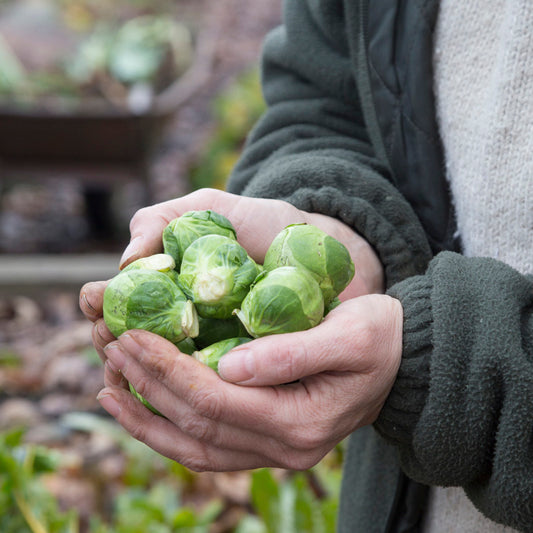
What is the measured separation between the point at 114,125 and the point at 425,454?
12.0ft

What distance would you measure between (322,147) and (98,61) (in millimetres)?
4186

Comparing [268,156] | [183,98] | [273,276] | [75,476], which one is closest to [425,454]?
[273,276]

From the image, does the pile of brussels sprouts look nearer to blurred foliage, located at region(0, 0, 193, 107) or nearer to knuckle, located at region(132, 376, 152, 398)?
knuckle, located at region(132, 376, 152, 398)

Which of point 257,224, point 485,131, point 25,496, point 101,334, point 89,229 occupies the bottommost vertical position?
point 89,229

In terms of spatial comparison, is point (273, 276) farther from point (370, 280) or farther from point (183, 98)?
point (183, 98)

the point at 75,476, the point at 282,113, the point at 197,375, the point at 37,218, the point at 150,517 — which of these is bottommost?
the point at 37,218

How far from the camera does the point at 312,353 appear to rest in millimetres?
948

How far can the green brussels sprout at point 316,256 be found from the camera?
1.07m

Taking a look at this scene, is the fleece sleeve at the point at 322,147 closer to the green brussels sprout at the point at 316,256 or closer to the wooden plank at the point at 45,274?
the green brussels sprout at the point at 316,256

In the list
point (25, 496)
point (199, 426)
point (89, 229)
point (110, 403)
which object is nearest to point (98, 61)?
point (89, 229)

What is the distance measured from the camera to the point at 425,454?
1009 millimetres

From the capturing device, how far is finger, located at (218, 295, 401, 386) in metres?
0.95

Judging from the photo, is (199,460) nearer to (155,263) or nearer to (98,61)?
(155,263)

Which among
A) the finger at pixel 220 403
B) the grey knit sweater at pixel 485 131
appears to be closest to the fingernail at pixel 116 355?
the finger at pixel 220 403
